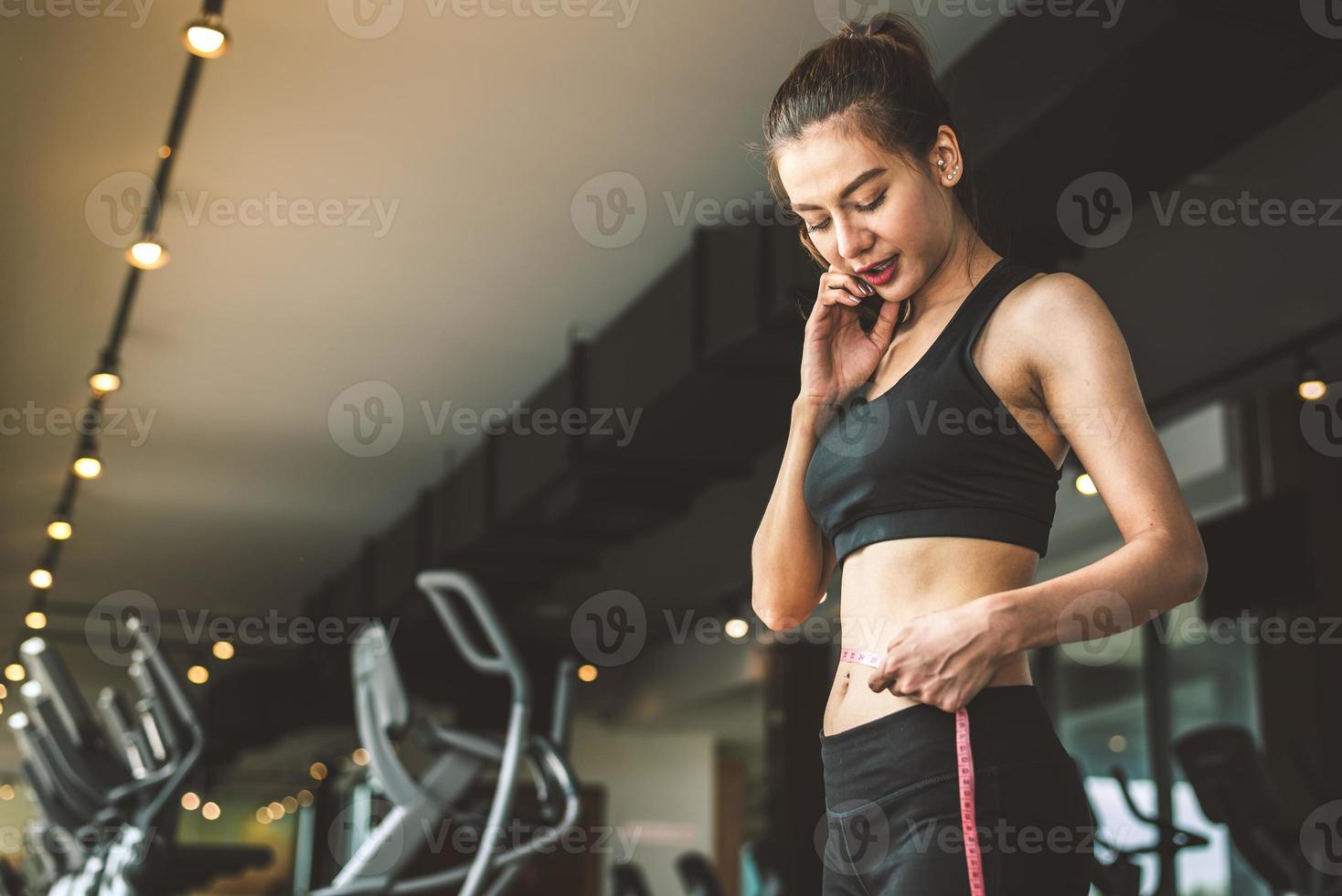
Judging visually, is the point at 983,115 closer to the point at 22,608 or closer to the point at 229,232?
the point at 229,232

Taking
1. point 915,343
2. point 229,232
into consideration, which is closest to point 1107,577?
point 915,343

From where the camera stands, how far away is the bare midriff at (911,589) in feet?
3.92

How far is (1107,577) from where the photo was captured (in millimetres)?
1109

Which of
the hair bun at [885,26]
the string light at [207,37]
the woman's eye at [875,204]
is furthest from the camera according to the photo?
the string light at [207,37]

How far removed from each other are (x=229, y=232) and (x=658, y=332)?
1.61 m

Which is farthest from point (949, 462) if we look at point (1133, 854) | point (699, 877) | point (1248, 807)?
point (699, 877)

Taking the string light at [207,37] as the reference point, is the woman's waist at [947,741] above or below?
below

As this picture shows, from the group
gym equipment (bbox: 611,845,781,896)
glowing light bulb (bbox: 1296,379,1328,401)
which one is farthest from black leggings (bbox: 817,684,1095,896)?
gym equipment (bbox: 611,845,781,896)

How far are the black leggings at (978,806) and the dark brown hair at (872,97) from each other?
46 centimetres

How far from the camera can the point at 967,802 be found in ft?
3.69

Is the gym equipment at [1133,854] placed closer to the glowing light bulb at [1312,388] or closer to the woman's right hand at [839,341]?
the glowing light bulb at [1312,388]

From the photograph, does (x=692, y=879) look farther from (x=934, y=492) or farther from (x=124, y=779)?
(x=934, y=492)

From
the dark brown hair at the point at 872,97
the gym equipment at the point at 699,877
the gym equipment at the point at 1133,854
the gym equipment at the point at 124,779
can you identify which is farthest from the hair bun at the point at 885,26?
the gym equipment at the point at 699,877

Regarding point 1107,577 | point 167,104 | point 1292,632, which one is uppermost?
point 167,104
